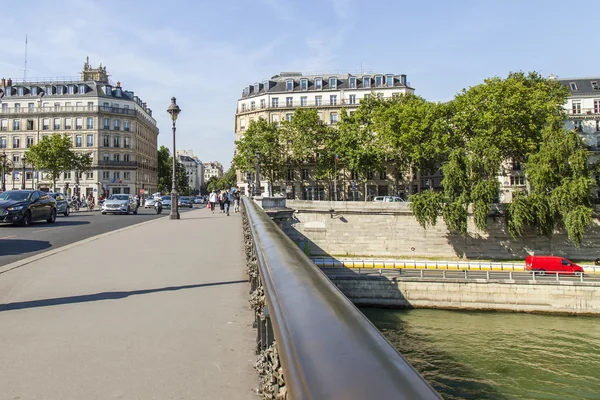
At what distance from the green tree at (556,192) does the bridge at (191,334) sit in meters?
34.6

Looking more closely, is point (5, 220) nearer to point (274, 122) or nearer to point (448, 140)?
point (448, 140)

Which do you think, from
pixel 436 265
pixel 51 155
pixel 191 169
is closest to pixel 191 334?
pixel 436 265

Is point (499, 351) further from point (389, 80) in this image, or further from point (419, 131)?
point (389, 80)

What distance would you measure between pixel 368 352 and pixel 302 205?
42.6m

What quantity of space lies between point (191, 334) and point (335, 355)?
3.14 m

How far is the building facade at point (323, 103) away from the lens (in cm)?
6644

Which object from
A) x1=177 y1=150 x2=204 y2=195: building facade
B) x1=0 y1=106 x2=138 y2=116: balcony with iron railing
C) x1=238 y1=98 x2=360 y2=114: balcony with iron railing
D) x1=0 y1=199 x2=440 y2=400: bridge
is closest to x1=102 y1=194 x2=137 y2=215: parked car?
x1=0 y1=199 x2=440 y2=400: bridge

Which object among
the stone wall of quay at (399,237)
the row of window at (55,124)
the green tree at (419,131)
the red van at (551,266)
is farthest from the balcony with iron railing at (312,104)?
the red van at (551,266)

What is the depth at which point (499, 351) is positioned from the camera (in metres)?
20.4

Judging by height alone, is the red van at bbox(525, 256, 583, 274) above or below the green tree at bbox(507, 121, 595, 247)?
below

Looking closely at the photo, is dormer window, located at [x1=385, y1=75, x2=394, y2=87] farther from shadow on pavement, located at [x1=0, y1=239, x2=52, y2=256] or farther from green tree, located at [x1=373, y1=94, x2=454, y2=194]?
shadow on pavement, located at [x1=0, y1=239, x2=52, y2=256]

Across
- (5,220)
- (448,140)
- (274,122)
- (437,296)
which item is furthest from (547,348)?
(274,122)

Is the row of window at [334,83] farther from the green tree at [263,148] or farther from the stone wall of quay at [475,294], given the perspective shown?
the stone wall of quay at [475,294]

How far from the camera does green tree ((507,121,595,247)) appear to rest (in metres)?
35.8
